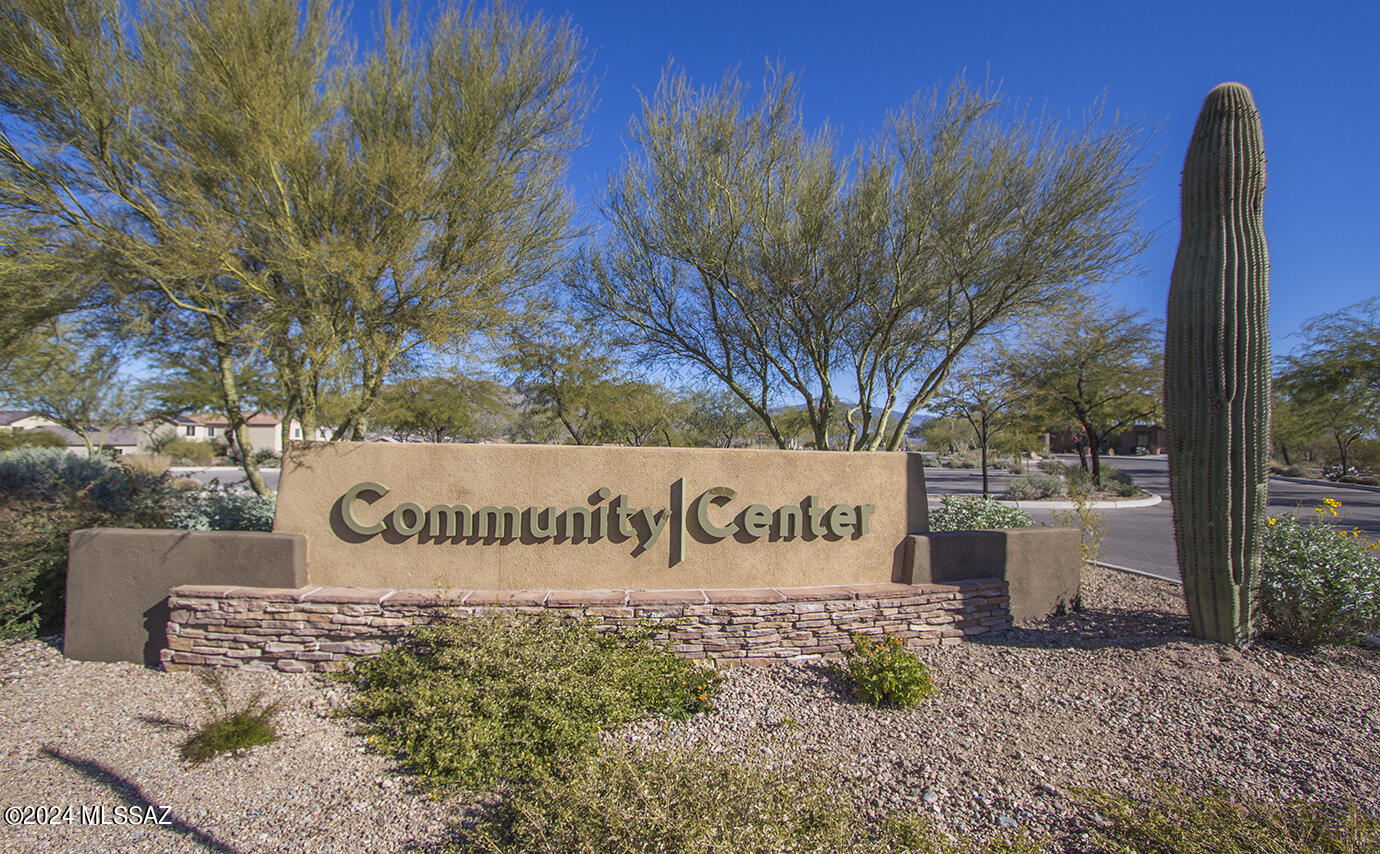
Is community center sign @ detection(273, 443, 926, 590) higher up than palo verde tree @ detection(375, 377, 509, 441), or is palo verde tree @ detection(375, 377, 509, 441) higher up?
palo verde tree @ detection(375, 377, 509, 441)

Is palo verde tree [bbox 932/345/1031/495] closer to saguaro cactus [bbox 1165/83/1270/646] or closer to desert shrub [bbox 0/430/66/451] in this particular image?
saguaro cactus [bbox 1165/83/1270/646]

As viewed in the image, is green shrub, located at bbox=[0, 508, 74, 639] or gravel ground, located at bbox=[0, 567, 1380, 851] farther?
green shrub, located at bbox=[0, 508, 74, 639]

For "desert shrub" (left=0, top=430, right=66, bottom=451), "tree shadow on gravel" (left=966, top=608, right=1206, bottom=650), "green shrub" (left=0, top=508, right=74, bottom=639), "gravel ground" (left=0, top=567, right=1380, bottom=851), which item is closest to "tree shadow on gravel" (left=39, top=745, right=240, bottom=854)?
"gravel ground" (left=0, top=567, right=1380, bottom=851)

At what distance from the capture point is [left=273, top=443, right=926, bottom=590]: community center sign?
18.9 ft

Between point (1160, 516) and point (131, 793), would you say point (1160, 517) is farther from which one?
point (131, 793)

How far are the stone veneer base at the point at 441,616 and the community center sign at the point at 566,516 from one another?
0.22 m

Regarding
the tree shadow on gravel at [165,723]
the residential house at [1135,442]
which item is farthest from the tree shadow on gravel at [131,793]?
the residential house at [1135,442]

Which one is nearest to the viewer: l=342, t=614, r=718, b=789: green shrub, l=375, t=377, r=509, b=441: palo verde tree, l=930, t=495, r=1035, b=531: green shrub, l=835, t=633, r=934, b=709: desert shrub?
l=342, t=614, r=718, b=789: green shrub

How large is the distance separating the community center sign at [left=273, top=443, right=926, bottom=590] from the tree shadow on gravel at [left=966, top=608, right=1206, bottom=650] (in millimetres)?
1681

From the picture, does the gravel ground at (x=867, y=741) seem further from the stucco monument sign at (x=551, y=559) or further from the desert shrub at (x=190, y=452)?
the desert shrub at (x=190, y=452)

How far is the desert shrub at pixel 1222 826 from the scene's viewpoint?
3020 millimetres

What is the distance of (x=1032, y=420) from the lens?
22.7m

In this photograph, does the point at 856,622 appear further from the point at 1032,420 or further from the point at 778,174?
the point at 1032,420

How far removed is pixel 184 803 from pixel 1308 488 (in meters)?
37.5
